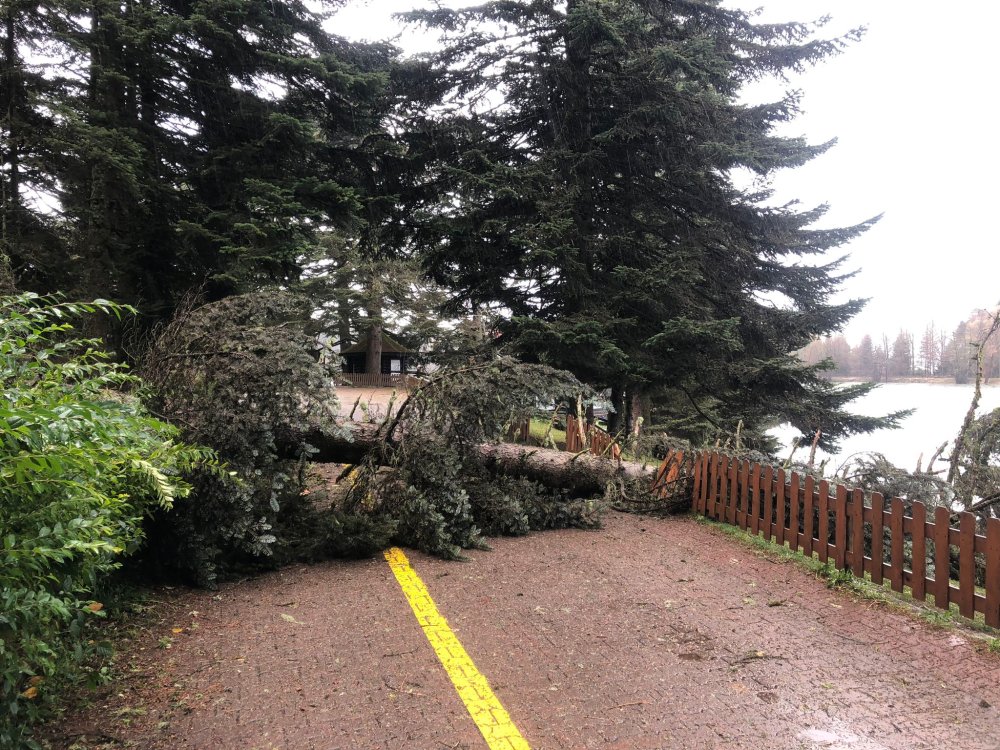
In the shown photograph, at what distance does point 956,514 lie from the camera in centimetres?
489

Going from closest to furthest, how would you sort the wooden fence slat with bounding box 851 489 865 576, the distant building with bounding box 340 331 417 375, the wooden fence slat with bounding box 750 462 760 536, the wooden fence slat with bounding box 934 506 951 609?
the wooden fence slat with bounding box 934 506 951 609, the wooden fence slat with bounding box 851 489 865 576, the wooden fence slat with bounding box 750 462 760 536, the distant building with bounding box 340 331 417 375

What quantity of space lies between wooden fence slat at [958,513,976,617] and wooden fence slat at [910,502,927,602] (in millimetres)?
253

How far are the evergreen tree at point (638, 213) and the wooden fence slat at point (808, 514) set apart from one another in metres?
6.39

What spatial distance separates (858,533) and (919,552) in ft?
2.06

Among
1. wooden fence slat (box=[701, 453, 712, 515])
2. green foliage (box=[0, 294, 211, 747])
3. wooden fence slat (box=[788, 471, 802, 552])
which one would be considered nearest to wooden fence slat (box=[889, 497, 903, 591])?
wooden fence slat (box=[788, 471, 802, 552])

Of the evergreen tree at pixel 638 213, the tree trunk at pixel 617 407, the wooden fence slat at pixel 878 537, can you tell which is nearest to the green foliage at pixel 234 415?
the wooden fence slat at pixel 878 537

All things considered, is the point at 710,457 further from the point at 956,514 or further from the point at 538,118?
the point at 538,118

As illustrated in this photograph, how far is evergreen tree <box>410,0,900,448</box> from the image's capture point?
42.7 feet

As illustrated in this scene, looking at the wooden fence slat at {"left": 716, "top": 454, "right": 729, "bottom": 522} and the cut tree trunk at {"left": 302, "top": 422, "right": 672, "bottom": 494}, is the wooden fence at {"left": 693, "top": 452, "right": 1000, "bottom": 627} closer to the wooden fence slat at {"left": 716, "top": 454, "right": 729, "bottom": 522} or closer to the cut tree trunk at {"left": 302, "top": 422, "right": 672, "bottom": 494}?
the wooden fence slat at {"left": 716, "top": 454, "right": 729, "bottom": 522}

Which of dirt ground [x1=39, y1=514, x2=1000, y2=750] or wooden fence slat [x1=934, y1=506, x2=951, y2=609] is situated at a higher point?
wooden fence slat [x1=934, y1=506, x2=951, y2=609]

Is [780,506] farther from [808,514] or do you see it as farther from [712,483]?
[712,483]

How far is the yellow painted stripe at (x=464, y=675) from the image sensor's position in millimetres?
2955

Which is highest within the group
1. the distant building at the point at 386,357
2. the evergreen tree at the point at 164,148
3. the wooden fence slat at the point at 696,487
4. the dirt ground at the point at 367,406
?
the evergreen tree at the point at 164,148

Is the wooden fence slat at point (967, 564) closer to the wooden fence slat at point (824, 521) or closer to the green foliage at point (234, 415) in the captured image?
the wooden fence slat at point (824, 521)
